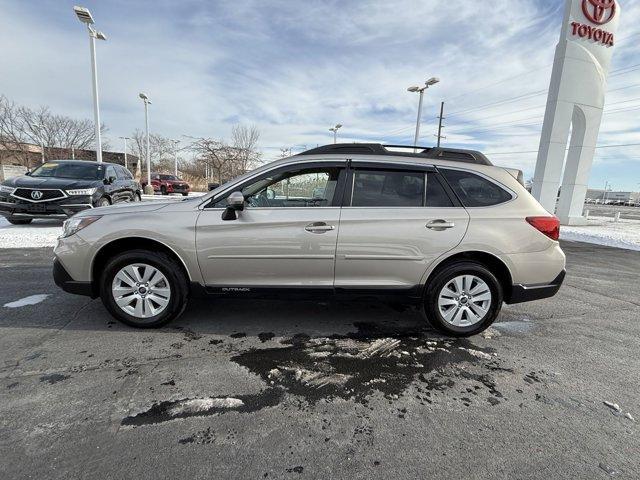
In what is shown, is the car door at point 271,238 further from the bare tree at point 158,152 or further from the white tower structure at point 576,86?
the bare tree at point 158,152

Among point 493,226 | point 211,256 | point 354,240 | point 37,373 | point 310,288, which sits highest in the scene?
point 493,226

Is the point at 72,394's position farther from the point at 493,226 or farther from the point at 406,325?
the point at 493,226

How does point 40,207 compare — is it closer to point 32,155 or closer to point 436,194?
point 436,194

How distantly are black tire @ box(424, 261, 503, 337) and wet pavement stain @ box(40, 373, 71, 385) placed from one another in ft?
10.5

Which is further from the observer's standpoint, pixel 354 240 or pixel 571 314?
pixel 571 314

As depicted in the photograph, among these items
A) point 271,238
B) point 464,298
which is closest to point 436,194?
point 464,298

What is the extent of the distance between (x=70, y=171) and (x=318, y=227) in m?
9.12

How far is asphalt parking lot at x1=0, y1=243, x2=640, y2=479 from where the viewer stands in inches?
80.0

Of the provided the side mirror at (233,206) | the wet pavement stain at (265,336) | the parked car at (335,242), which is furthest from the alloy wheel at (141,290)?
the wet pavement stain at (265,336)

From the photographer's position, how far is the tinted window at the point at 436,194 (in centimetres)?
364

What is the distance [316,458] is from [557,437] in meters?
1.56

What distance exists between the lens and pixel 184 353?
3.19 meters

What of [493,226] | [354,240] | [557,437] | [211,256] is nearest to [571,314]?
[493,226]

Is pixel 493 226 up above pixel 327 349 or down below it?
above
